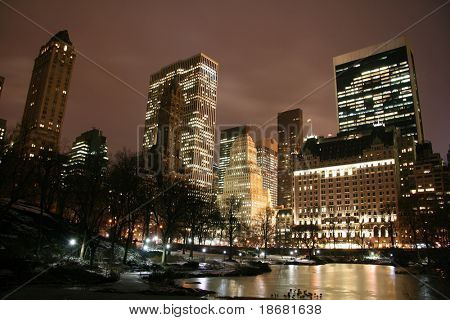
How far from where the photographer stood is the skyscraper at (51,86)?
18275 cm

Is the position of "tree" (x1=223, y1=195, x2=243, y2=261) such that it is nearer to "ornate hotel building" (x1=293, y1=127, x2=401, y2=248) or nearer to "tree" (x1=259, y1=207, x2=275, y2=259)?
"tree" (x1=259, y1=207, x2=275, y2=259)

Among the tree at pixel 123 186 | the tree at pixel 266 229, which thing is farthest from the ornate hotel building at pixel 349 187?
the tree at pixel 123 186

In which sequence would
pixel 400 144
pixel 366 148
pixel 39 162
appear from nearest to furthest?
pixel 39 162 → pixel 366 148 → pixel 400 144

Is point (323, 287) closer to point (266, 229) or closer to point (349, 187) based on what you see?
point (266, 229)

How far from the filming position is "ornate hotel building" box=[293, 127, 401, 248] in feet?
476

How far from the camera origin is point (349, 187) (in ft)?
534

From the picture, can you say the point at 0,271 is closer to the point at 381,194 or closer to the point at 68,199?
the point at 68,199

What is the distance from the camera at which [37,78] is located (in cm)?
19388


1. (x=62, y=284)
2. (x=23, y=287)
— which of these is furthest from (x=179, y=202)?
(x=23, y=287)

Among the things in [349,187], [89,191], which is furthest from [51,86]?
[89,191]

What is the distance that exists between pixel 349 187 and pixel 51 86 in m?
159

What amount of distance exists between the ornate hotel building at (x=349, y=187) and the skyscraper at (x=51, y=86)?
128m

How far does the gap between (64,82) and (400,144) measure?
18080 centimetres
